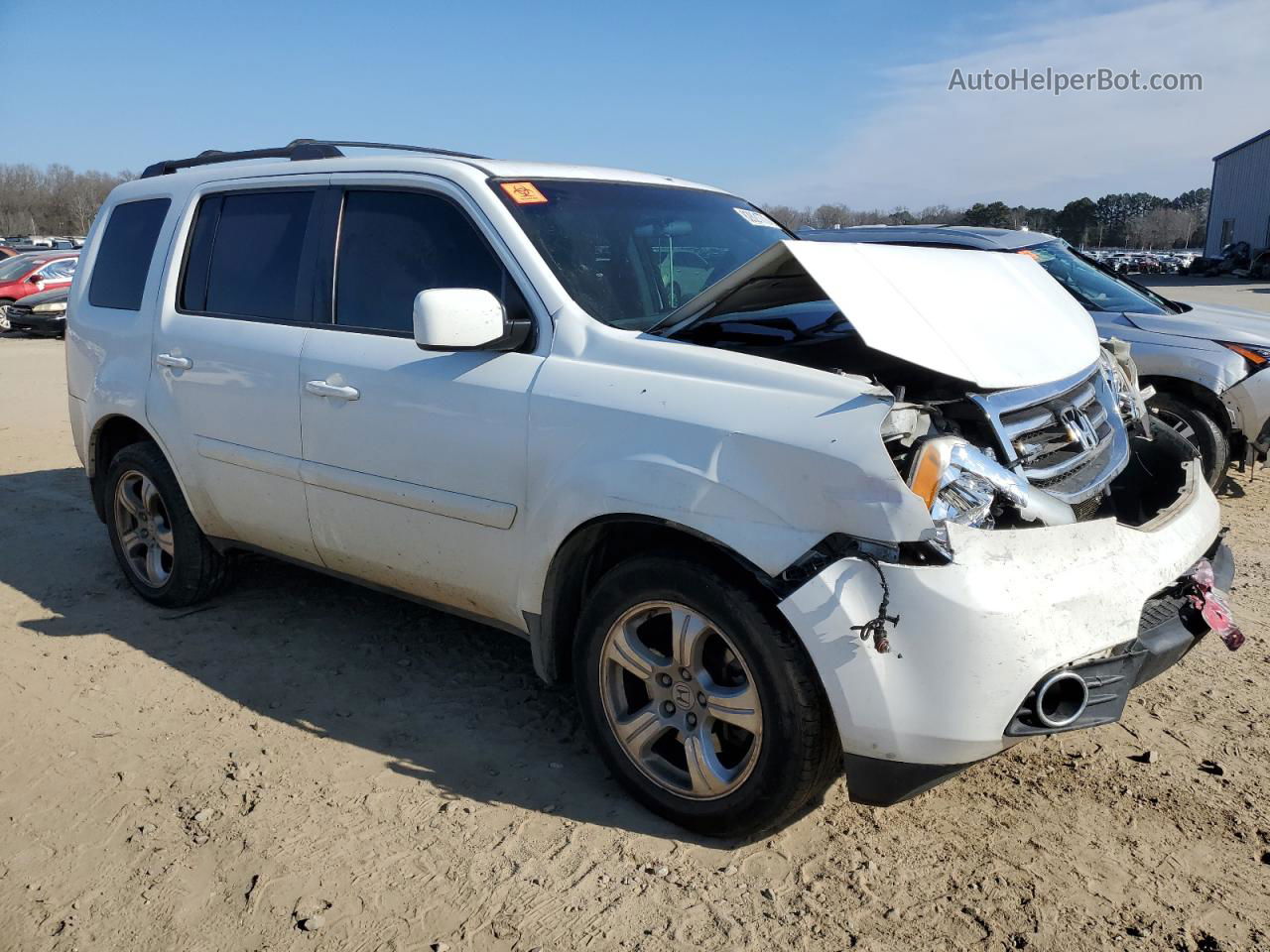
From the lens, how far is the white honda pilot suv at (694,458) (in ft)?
8.20

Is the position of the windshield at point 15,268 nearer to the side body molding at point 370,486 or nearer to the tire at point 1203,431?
the side body molding at point 370,486

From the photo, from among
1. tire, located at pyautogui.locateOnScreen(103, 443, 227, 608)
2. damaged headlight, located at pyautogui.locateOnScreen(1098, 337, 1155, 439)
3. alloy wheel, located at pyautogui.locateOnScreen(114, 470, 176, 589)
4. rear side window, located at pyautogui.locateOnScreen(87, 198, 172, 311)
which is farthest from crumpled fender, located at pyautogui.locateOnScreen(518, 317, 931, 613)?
rear side window, located at pyautogui.locateOnScreen(87, 198, 172, 311)

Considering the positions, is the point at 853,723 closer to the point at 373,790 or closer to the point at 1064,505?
the point at 1064,505

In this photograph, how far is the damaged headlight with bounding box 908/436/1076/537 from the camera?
99.1 inches

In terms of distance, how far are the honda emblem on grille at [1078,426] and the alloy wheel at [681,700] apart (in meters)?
1.24

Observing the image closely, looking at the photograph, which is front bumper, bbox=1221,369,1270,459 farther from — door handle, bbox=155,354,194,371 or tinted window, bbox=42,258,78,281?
tinted window, bbox=42,258,78,281

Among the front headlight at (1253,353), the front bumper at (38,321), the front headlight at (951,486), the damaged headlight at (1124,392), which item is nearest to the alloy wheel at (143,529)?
the front headlight at (951,486)

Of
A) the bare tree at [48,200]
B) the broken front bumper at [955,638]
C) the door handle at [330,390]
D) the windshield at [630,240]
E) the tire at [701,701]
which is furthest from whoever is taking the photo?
the bare tree at [48,200]

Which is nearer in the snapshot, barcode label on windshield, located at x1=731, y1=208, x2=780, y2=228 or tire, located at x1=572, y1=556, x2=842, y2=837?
tire, located at x1=572, y1=556, x2=842, y2=837

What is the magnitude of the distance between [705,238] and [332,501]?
1.78 m

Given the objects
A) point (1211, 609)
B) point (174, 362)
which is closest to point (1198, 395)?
point (1211, 609)

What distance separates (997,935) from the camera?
2518 mm

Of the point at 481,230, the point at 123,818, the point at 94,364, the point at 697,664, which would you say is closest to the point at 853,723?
the point at 697,664

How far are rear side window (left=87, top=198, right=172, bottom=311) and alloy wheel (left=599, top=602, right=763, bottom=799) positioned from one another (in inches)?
121
